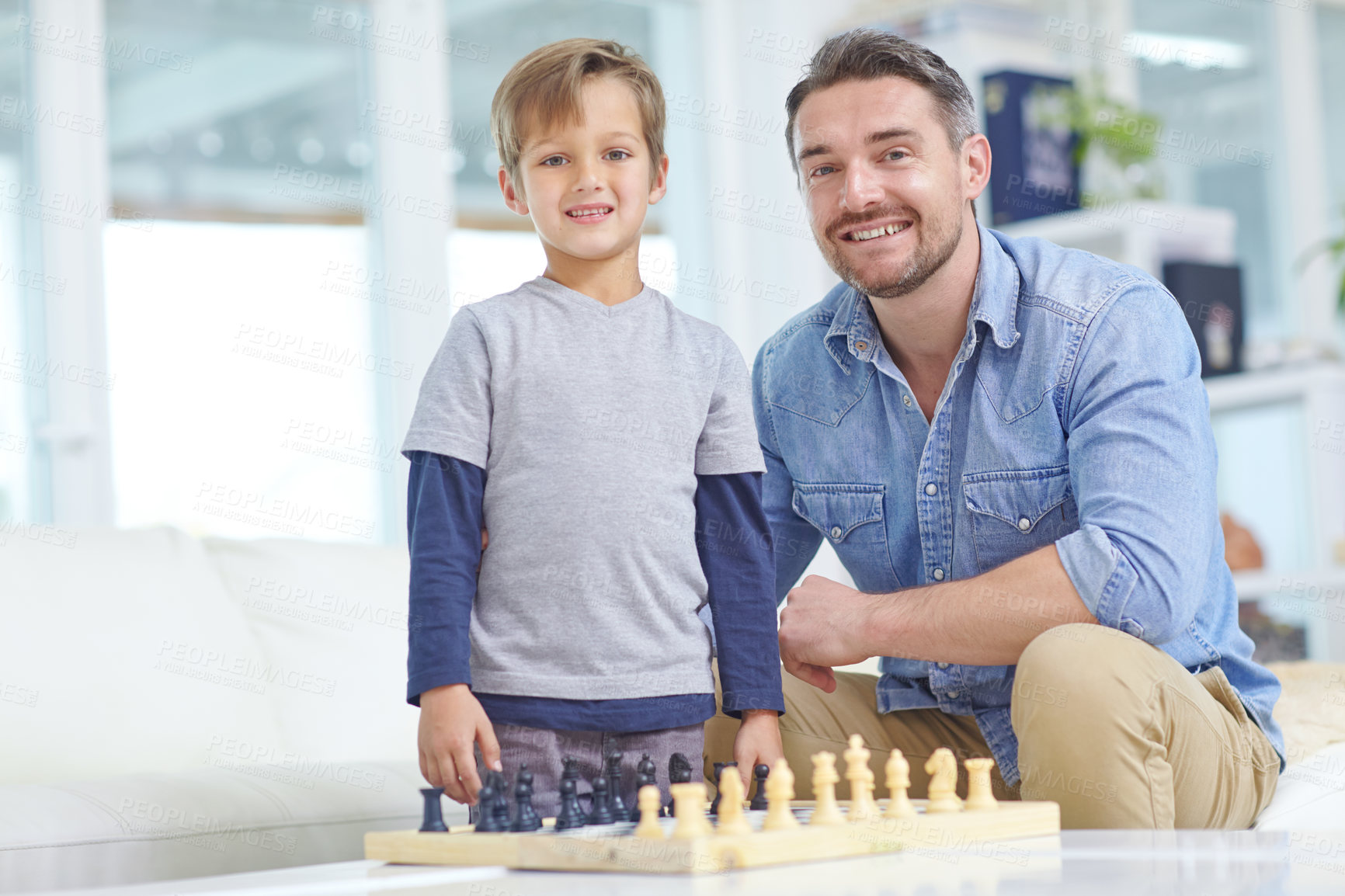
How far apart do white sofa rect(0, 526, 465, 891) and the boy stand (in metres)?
0.54

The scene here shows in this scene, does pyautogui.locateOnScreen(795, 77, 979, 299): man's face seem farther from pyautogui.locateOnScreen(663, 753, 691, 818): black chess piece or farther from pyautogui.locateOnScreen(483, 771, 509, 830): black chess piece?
pyautogui.locateOnScreen(483, 771, 509, 830): black chess piece

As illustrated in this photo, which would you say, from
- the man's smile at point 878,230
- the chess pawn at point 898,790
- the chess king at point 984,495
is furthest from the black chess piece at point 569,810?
the man's smile at point 878,230

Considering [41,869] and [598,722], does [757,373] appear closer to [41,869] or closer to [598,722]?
[598,722]

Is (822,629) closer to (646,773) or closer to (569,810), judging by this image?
(646,773)

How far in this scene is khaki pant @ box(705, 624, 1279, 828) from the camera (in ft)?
4.32

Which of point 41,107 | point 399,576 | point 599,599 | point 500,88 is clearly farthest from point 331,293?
point 599,599

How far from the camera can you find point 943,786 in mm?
1150

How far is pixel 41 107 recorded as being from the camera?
9.68 ft

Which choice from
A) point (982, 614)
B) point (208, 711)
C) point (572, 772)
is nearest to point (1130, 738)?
point (982, 614)

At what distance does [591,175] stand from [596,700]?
1.69 ft

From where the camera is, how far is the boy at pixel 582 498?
130 cm

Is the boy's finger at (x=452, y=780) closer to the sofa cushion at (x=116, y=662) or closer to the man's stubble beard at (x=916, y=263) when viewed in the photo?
the man's stubble beard at (x=916, y=263)

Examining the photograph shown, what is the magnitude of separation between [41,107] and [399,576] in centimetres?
134

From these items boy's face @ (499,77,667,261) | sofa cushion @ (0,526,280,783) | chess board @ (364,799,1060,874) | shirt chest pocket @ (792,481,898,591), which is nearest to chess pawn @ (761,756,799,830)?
chess board @ (364,799,1060,874)
